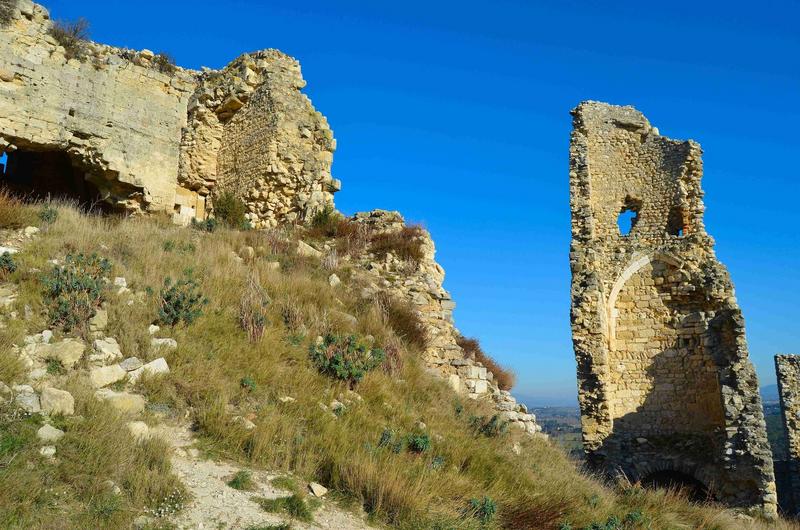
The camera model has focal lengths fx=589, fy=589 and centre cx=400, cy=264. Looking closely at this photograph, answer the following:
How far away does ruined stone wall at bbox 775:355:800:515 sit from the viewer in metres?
18.5

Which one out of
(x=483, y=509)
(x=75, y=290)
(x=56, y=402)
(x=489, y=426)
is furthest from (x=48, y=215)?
(x=483, y=509)

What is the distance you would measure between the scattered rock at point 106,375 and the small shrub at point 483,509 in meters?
3.59

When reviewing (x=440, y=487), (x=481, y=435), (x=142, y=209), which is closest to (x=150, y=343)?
(x=440, y=487)

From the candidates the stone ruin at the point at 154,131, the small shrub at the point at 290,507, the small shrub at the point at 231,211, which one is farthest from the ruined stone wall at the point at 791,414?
the small shrub at the point at 290,507

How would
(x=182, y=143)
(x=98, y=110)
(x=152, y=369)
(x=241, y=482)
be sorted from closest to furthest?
(x=241, y=482) → (x=152, y=369) → (x=98, y=110) → (x=182, y=143)

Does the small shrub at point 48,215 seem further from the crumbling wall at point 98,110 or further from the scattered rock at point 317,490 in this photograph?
the scattered rock at point 317,490

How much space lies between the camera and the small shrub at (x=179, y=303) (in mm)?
6941

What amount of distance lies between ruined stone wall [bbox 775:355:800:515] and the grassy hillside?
44.7 feet

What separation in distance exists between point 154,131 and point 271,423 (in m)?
9.18

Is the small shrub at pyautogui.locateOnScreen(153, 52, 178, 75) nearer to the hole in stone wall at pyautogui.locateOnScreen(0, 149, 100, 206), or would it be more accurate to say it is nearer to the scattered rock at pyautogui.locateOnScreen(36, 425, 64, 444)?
the hole in stone wall at pyautogui.locateOnScreen(0, 149, 100, 206)

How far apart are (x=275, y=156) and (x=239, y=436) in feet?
30.7

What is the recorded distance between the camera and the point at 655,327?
55.9 ft

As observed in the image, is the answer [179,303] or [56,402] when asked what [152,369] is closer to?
[56,402]

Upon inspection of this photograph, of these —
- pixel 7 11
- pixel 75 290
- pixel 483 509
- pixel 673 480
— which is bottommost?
pixel 673 480
